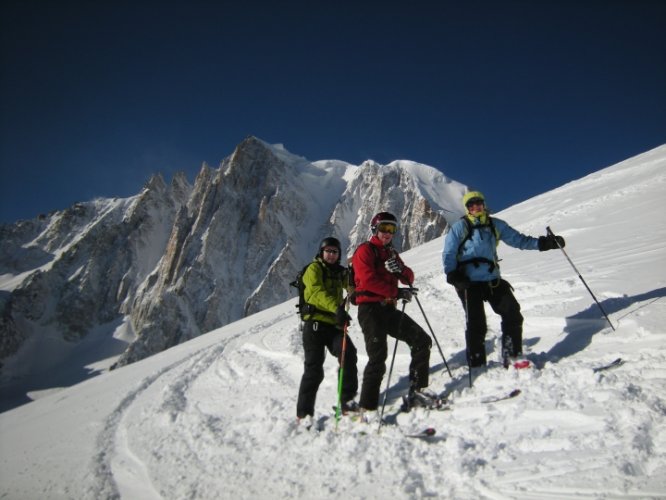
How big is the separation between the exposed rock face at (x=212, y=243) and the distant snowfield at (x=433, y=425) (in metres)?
98.9

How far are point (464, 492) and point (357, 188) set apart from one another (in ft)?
440

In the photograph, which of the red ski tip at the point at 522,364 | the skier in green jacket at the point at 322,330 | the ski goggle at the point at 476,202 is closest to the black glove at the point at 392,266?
the skier in green jacket at the point at 322,330

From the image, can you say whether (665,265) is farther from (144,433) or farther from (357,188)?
(357,188)

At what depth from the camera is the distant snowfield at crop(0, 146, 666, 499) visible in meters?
3.28

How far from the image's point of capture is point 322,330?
5.59 meters

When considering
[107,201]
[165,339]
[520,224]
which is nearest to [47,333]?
[165,339]

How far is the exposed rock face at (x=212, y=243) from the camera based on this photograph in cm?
10981

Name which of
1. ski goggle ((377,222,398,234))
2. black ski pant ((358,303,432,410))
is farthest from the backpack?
black ski pant ((358,303,432,410))

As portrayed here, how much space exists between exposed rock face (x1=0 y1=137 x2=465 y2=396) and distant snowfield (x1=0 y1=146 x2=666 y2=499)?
98.9 metres

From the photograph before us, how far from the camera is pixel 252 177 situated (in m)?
131

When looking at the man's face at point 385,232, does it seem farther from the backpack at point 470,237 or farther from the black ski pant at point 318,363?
the black ski pant at point 318,363

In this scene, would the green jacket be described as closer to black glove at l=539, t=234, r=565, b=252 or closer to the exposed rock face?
black glove at l=539, t=234, r=565, b=252

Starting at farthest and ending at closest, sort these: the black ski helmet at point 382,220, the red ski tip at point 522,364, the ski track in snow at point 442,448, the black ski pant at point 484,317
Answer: the black ski helmet at point 382,220, the black ski pant at point 484,317, the red ski tip at point 522,364, the ski track in snow at point 442,448

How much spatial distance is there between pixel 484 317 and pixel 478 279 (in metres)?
0.49
